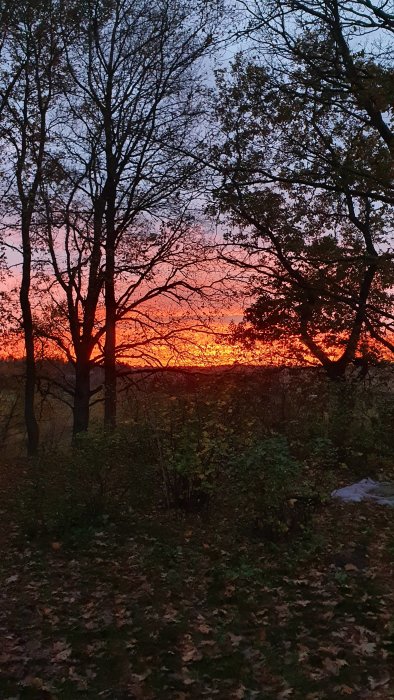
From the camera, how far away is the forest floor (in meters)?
4.17

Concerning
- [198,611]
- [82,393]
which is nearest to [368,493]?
[198,611]

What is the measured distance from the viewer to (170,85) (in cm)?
1639

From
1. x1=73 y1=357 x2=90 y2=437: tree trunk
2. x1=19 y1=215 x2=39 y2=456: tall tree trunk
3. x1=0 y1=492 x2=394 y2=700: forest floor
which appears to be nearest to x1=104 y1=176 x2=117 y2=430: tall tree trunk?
x1=73 y1=357 x2=90 y2=437: tree trunk

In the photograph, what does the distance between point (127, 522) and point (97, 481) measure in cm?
73

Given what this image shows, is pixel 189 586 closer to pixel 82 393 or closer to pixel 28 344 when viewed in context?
pixel 82 393

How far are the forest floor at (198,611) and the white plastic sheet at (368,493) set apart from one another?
1.76 feet

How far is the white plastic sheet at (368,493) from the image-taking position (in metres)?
8.50

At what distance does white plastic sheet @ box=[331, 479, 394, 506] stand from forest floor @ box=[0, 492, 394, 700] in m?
0.54

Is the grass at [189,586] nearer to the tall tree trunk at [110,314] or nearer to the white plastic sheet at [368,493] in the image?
the white plastic sheet at [368,493]

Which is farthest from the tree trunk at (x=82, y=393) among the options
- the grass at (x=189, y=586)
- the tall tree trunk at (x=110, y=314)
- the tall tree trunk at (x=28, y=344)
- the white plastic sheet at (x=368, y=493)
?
the white plastic sheet at (x=368, y=493)

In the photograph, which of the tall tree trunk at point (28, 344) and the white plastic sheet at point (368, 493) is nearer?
the white plastic sheet at point (368, 493)

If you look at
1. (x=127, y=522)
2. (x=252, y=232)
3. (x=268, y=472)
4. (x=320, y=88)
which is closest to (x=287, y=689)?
(x=268, y=472)

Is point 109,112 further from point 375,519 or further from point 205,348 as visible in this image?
point 375,519

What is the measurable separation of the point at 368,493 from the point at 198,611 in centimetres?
431
